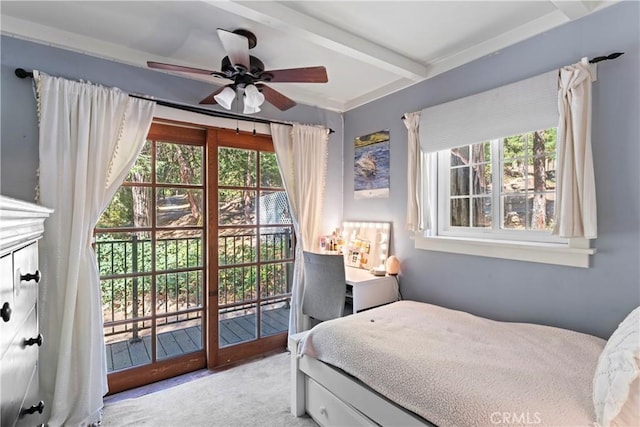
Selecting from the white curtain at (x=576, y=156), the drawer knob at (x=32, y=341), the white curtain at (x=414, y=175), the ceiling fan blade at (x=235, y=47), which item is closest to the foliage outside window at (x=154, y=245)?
the ceiling fan blade at (x=235, y=47)

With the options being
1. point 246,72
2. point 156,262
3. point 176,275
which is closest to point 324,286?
point 176,275

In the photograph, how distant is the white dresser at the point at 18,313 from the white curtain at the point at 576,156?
237 centimetres

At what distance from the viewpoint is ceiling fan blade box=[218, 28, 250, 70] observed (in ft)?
5.56

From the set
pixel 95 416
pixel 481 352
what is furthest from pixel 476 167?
pixel 95 416

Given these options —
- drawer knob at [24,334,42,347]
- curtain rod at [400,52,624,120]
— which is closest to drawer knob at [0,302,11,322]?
drawer knob at [24,334,42,347]

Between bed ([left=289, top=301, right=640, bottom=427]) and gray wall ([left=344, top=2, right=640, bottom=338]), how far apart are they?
0.23m

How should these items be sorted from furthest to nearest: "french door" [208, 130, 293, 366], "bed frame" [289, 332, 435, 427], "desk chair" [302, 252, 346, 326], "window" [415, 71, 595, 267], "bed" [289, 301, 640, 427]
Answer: "french door" [208, 130, 293, 366] → "desk chair" [302, 252, 346, 326] → "window" [415, 71, 595, 267] → "bed frame" [289, 332, 435, 427] → "bed" [289, 301, 640, 427]

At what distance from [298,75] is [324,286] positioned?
1.56 m

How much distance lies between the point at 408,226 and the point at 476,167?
2.26ft

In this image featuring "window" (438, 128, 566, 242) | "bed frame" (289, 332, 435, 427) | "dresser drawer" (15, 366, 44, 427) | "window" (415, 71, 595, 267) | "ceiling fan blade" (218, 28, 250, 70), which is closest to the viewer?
"dresser drawer" (15, 366, 44, 427)

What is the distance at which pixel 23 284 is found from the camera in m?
1.04

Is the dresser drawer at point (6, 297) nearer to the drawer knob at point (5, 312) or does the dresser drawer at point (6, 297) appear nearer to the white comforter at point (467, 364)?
the drawer knob at point (5, 312)

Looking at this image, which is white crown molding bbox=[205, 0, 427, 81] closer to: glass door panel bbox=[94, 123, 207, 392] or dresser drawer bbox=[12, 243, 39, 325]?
glass door panel bbox=[94, 123, 207, 392]

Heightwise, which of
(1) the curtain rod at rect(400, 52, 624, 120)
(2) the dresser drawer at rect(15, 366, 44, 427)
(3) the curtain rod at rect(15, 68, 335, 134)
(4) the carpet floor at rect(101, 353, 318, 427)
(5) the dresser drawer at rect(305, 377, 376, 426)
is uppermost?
(3) the curtain rod at rect(15, 68, 335, 134)
